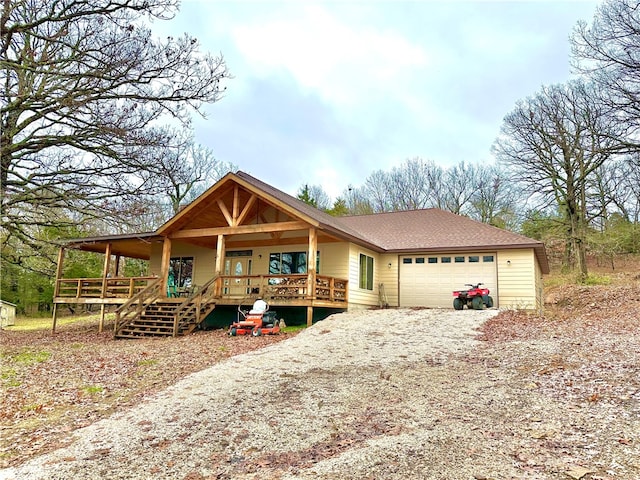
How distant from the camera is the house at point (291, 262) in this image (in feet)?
48.2

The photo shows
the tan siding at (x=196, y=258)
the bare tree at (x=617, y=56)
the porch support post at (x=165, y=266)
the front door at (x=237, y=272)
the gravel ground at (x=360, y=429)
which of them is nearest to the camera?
the gravel ground at (x=360, y=429)

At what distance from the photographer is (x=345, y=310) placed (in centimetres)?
1614

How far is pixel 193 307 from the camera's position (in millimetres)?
14477

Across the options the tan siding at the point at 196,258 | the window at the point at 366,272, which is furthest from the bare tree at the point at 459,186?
the tan siding at the point at 196,258

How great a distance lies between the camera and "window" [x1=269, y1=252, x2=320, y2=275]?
17328 millimetres

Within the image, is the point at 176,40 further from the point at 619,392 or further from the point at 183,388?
the point at 619,392

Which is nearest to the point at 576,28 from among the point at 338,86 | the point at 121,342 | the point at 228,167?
the point at 338,86

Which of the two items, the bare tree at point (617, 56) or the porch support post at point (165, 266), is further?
the porch support post at point (165, 266)

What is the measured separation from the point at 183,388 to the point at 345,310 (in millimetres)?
9555

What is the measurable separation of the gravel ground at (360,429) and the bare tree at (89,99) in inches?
173

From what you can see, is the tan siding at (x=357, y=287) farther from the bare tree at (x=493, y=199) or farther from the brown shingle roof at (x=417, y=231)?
the bare tree at (x=493, y=199)

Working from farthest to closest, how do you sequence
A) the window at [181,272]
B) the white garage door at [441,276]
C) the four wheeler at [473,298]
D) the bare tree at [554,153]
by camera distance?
the bare tree at [554,153] < the window at [181,272] < the white garage door at [441,276] < the four wheeler at [473,298]

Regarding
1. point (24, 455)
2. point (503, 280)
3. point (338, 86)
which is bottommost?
point (24, 455)

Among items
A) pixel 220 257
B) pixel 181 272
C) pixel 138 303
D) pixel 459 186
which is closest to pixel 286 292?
pixel 220 257
